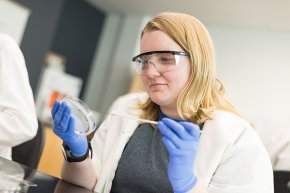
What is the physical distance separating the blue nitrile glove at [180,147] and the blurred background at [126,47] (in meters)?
2.19

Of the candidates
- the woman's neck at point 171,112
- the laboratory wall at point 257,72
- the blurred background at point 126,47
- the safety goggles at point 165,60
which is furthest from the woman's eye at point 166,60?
the laboratory wall at point 257,72

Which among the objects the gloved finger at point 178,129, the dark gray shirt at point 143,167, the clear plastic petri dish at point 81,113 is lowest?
the dark gray shirt at point 143,167

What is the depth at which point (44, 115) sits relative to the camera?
14.0ft

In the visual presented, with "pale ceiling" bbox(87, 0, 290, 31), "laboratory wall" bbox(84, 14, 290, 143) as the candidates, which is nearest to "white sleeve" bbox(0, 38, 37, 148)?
"laboratory wall" bbox(84, 14, 290, 143)

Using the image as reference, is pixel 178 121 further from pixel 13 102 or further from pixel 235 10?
pixel 235 10

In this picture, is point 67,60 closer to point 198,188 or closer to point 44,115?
point 44,115

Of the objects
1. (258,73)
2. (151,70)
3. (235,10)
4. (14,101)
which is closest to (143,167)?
(151,70)

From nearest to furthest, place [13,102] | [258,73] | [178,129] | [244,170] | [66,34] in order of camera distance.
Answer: [178,129], [244,170], [13,102], [258,73], [66,34]

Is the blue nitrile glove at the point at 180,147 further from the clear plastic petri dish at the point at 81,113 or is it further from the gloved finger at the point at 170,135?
the clear plastic petri dish at the point at 81,113

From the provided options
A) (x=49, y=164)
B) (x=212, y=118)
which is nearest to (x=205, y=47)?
(x=212, y=118)

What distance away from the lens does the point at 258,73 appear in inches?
161

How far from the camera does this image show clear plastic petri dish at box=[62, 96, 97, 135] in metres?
1.00

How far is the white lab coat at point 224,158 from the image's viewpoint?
964mm

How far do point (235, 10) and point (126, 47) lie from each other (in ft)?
6.43
